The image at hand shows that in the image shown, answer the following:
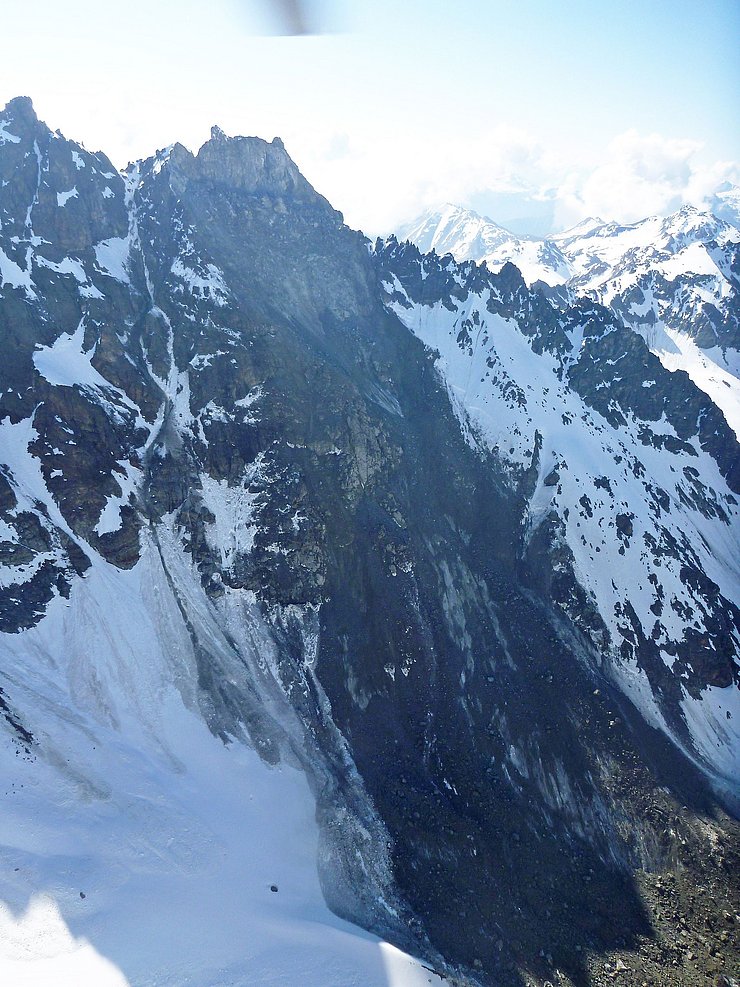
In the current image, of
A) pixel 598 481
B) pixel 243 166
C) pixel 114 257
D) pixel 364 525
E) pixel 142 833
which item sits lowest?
pixel 142 833

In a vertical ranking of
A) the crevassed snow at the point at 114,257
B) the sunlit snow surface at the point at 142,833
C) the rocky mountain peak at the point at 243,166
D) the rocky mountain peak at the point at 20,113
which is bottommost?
the sunlit snow surface at the point at 142,833

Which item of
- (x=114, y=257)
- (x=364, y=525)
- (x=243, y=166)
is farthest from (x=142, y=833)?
(x=243, y=166)

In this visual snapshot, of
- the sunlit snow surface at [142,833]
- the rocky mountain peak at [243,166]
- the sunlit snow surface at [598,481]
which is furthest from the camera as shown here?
the rocky mountain peak at [243,166]

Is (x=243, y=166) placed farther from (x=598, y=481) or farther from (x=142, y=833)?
(x=142, y=833)

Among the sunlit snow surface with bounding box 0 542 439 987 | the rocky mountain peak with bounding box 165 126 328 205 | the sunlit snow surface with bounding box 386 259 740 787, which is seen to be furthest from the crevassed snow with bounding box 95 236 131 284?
the sunlit snow surface with bounding box 0 542 439 987

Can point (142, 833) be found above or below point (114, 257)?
below

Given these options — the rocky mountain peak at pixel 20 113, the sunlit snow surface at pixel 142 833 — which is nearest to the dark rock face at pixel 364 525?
the rocky mountain peak at pixel 20 113

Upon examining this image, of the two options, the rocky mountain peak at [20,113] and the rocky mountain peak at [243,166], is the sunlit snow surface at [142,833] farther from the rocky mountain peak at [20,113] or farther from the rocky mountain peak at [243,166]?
the rocky mountain peak at [243,166]

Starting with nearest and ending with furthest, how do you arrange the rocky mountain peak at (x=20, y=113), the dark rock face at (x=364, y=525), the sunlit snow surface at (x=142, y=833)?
the sunlit snow surface at (x=142, y=833), the dark rock face at (x=364, y=525), the rocky mountain peak at (x=20, y=113)
